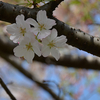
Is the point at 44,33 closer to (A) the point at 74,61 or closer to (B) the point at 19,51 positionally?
(B) the point at 19,51

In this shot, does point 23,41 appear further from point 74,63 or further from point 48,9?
point 74,63

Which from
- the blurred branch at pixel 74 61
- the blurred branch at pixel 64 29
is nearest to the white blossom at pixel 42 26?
the blurred branch at pixel 64 29

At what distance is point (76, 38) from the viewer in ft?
2.63

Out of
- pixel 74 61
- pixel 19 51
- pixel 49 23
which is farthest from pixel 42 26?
pixel 74 61

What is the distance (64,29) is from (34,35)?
0.22 meters

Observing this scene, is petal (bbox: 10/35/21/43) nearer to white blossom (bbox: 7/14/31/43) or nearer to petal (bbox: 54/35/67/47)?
white blossom (bbox: 7/14/31/43)

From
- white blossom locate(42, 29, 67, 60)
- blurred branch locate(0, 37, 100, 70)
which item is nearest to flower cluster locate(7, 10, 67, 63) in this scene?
white blossom locate(42, 29, 67, 60)

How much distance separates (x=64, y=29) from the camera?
774 mm

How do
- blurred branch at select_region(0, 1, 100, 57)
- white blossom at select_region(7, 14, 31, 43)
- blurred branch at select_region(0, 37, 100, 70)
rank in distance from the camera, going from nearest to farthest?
1. white blossom at select_region(7, 14, 31, 43)
2. blurred branch at select_region(0, 1, 100, 57)
3. blurred branch at select_region(0, 37, 100, 70)

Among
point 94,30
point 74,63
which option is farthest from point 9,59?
point 94,30

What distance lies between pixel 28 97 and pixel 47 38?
14.2 ft

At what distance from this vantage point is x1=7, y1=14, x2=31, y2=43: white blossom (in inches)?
23.2

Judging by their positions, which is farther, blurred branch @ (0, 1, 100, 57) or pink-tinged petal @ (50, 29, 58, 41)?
blurred branch @ (0, 1, 100, 57)

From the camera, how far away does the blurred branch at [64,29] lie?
0.71 meters
